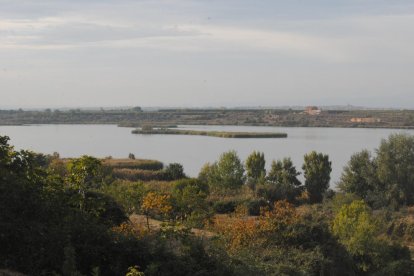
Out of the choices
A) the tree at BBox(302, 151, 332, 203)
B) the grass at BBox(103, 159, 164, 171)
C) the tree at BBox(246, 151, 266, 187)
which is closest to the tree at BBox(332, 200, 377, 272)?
the tree at BBox(302, 151, 332, 203)

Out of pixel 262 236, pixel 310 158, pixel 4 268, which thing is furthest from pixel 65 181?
pixel 310 158

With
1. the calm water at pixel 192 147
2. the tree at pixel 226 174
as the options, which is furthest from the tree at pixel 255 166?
the calm water at pixel 192 147

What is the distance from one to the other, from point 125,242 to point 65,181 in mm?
2776

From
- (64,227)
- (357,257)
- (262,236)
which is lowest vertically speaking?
(357,257)

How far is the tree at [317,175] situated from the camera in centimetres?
4331

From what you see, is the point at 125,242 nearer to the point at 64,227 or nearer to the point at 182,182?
the point at 64,227

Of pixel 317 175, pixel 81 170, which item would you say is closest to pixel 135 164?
pixel 317 175

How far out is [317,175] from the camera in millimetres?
43406

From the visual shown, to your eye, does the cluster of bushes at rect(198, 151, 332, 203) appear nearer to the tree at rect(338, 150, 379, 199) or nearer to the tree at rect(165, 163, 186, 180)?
the tree at rect(338, 150, 379, 199)

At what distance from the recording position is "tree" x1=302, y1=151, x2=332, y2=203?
43312 millimetres

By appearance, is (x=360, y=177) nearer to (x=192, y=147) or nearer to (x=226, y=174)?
(x=226, y=174)

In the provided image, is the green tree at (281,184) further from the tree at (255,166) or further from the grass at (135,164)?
the grass at (135,164)

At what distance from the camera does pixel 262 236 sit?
16.6 meters

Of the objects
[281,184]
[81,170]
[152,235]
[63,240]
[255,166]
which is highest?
[81,170]
